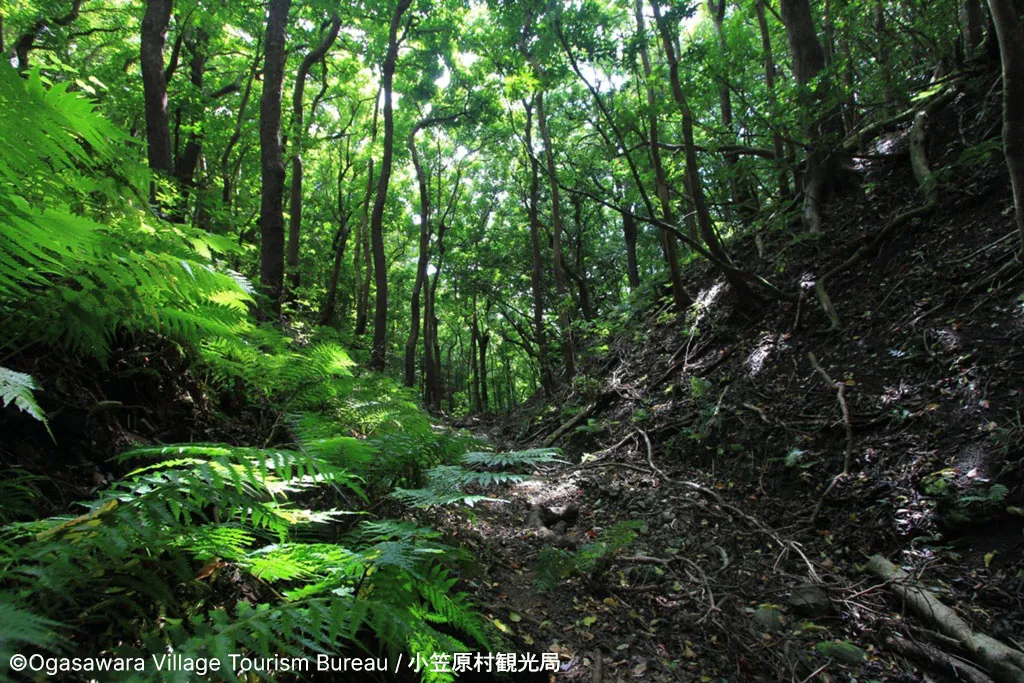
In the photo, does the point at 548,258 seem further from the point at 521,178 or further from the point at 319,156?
the point at 319,156

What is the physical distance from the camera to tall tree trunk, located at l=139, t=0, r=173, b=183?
5484 millimetres

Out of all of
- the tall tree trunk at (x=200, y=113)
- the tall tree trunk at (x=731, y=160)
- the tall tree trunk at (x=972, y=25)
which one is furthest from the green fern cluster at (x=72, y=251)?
the tall tree trunk at (x=200, y=113)

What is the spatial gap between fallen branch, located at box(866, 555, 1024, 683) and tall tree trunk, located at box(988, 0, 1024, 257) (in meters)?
2.95

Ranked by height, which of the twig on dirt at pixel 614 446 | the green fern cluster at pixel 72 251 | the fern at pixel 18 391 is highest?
the green fern cluster at pixel 72 251

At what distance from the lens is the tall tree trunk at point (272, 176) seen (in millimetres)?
6168

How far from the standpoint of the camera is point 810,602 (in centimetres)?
296

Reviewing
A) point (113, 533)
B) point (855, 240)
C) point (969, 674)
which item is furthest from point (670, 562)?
point (855, 240)

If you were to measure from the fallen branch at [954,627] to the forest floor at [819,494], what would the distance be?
6 centimetres

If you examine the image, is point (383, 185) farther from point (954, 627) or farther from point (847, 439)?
point (954, 627)

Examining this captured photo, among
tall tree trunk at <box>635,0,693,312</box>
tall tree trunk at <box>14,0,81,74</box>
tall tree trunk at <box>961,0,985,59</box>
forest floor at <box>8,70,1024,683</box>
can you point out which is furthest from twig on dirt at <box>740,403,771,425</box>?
tall tree trunk at <box>14,0,81,74</box>

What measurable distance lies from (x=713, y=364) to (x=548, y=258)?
1345 centimetres

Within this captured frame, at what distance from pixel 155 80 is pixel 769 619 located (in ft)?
26.3

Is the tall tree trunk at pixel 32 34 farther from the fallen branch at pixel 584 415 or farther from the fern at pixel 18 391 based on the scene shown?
the fallen branch at pixel 584 415

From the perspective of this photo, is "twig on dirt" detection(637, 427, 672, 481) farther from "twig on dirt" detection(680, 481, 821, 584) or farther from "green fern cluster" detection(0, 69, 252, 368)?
"green fern cluster" detection(0, 69, 252, 368)
